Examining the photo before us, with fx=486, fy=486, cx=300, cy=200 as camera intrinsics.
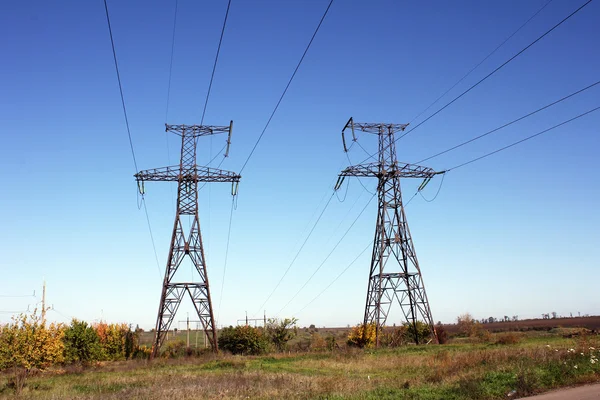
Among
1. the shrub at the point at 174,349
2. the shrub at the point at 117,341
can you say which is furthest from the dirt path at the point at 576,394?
the shrub at the point at 117,341

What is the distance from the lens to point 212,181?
150 feet

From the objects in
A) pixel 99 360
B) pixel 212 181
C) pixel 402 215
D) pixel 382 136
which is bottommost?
pixel 99 360

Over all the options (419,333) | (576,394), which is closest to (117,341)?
(419,333)

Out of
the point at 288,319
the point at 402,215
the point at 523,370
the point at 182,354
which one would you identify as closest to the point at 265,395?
the point at 523,370

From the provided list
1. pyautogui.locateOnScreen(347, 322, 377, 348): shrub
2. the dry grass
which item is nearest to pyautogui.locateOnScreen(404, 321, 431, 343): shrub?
pyautogui.locateOnScreen(347, 322, 377, 348): shrub

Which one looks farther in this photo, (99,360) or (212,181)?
(99,360)

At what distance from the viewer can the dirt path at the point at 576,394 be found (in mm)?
14078

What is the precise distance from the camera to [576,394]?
14.7m

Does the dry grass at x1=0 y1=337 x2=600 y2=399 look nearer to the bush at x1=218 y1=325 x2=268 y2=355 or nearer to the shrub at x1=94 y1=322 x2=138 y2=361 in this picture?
the bush at x1=218 y1=325 x2=268 y2=355

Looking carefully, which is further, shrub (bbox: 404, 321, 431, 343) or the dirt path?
shrub (bbox: 404, 321, 431, 343)

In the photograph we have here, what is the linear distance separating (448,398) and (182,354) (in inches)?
1670

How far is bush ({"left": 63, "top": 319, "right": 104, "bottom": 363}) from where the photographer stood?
186ft

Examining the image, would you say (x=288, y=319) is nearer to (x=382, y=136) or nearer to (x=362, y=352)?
(x=362, y=352)

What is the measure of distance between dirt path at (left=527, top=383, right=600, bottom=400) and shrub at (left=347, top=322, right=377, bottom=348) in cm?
3035
